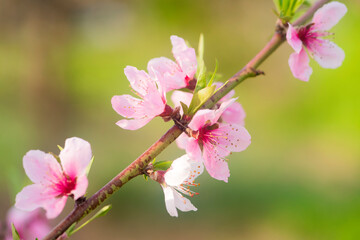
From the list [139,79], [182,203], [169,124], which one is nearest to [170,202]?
[182,203]

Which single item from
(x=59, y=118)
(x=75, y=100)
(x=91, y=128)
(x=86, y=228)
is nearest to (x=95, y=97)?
(x=75, y=100)

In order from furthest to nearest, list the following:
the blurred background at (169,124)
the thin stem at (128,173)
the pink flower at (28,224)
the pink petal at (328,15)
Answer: the blurred background at (169,124) → the pink flower at (28,224) → the pink petal at (328,15) → the thin stem at (128,173)

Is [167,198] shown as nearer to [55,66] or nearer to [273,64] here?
[55,66]

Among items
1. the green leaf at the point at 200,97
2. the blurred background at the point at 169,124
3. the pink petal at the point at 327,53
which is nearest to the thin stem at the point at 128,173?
the green leaf at the point at 200,97

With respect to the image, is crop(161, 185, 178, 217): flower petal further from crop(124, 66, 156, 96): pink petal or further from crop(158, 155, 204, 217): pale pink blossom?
crop(124, 66, 156, 96): pink petal

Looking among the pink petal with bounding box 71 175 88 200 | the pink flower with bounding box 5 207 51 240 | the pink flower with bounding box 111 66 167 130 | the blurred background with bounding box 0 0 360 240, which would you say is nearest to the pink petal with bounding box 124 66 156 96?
the pink flower with bounding box 111 66 167 130

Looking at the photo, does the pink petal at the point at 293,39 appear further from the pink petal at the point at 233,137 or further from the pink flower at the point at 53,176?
the pink flower at the point at 53,176
